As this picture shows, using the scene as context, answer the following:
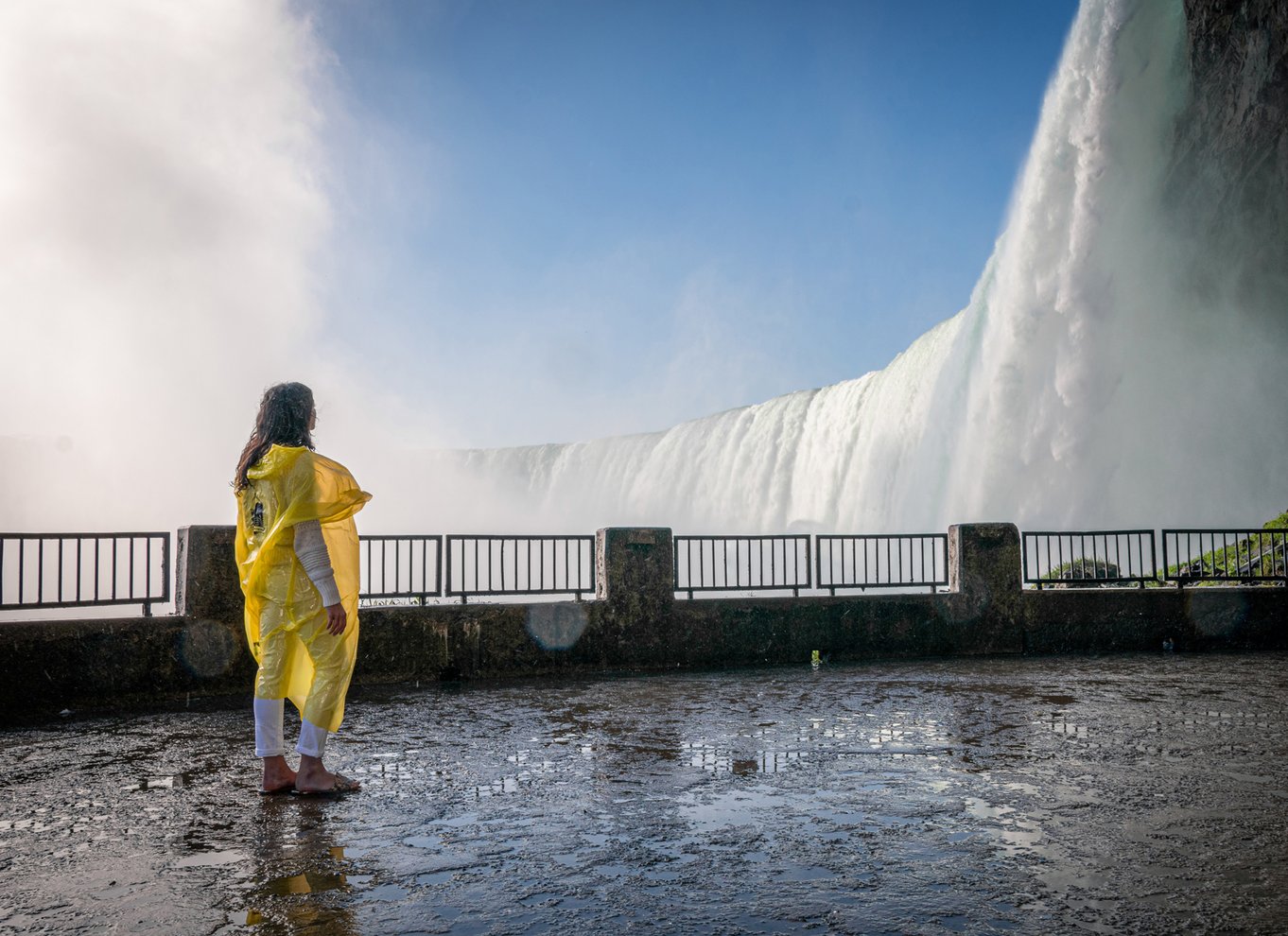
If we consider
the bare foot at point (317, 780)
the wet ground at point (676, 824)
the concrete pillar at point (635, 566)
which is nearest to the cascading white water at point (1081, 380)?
the concrete pillar at point (635, 566)

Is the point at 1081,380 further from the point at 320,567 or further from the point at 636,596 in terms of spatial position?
the point at 320,567

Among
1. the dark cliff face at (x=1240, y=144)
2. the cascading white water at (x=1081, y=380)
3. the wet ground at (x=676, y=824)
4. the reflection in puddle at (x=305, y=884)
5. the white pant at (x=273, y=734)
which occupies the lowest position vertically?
the wet ground at (x=676, y=824)

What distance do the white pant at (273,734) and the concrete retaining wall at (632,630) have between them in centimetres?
378

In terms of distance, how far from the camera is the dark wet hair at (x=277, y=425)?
4820mm

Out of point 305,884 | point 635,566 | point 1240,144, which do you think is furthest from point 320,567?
point 1240,144

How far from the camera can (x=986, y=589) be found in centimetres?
1125

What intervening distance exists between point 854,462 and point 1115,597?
19.2m

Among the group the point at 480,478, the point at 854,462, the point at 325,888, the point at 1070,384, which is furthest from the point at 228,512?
the point at 325,888

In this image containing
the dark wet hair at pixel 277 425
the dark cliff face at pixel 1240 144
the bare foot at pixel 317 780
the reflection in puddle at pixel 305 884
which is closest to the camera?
the reflection in puddle at pixel 305 884

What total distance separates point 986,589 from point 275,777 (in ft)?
28.6

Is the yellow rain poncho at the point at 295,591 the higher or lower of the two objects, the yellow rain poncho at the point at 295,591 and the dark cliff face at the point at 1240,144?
the lower

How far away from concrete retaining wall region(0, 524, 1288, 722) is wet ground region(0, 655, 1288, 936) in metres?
1.24

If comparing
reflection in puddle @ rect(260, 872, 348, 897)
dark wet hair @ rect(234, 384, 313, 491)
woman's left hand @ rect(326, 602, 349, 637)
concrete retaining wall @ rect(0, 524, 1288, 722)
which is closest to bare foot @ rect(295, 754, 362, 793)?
woman's left hand @ rect(326, 602, 349, 637)

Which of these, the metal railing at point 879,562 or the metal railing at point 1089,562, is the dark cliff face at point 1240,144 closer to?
the metal railing at point 1089,562
